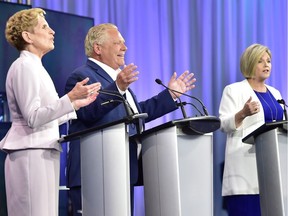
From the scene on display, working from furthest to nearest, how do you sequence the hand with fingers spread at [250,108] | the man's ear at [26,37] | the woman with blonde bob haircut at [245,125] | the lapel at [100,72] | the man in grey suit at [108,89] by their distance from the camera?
the woman with blonde bob haircut at [245,125] → the hand with fingers spread at [250,108] → the lapel at [100,72] → the man in grey suit at [108,89] → the man's ear at [26,37]

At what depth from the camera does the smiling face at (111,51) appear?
346cm

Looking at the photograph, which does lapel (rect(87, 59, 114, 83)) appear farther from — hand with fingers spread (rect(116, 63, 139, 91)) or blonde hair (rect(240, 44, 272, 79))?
blonde hair (rect(240, 44, 272, 79))

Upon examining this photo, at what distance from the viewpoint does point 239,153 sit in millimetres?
3918

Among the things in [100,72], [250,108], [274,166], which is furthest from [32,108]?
[250,108]

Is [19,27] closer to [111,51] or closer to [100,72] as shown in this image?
[100,72]

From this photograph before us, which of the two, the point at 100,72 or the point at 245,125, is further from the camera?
the point at 245,125

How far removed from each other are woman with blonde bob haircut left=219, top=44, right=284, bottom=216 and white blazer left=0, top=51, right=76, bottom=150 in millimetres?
1471

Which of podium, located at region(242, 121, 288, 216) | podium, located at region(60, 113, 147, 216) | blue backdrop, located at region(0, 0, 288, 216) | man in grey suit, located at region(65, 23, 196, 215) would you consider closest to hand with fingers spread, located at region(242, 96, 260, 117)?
man in grey suit, located at region(65, 23, 196, 215)

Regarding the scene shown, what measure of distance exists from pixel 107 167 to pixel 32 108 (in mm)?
388

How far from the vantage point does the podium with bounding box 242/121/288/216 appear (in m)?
2.82

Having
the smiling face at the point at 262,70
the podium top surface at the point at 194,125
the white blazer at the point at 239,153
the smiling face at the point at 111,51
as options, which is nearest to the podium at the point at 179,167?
the podium top surface at the point at 194,125

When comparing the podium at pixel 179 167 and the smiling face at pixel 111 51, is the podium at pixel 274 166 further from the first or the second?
the smiling face at pixel 111 51

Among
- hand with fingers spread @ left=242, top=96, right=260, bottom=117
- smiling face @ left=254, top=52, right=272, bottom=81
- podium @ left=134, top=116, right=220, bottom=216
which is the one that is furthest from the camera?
smiling face @ left=254, top=52, right=272, bottom=81

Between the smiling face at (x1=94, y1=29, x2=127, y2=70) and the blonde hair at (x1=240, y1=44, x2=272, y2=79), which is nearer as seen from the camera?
the smiling face at (x1=94, y1=29, x2=127, y2=70)
